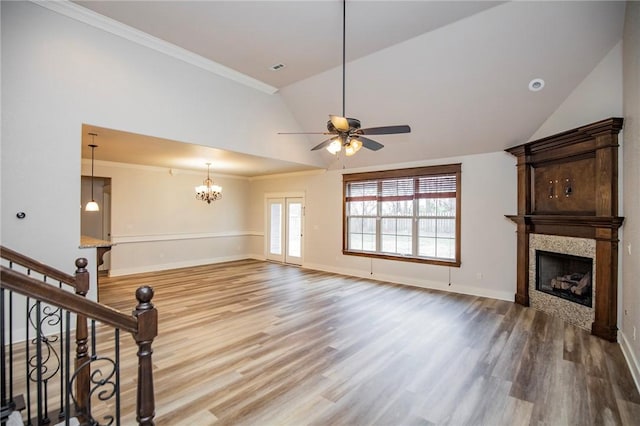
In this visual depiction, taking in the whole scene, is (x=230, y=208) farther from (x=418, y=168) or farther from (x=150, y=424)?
(x=150, y=424)

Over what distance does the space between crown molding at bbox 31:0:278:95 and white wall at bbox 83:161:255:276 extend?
12.4 feet

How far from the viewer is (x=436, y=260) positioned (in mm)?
6207

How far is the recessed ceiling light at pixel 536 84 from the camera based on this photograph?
418 cm

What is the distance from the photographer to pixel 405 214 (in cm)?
673

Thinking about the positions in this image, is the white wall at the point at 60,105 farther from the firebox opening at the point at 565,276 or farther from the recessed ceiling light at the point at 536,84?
the firebox opening at the point at 565,276

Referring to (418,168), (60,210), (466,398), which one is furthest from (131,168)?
(466,398)

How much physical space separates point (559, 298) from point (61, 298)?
5676 millimetres

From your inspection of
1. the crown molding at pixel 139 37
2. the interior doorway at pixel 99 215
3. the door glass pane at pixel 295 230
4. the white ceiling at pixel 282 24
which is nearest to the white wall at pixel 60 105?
the crown molding at pixel 139 37

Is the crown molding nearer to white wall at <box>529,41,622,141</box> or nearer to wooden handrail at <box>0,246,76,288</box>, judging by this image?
wooden handrail at <box>0,246,76,288</box>

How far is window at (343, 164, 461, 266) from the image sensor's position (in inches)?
241

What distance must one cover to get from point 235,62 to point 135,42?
1355mm

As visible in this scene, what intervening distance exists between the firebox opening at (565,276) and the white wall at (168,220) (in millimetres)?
7781

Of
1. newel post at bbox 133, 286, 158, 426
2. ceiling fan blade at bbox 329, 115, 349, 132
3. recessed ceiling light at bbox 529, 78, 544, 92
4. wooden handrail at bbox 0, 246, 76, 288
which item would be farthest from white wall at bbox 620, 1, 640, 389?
wooden handrail at bbox 0, 246, 76, 288

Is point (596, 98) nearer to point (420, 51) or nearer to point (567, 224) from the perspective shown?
point (567, 224)
